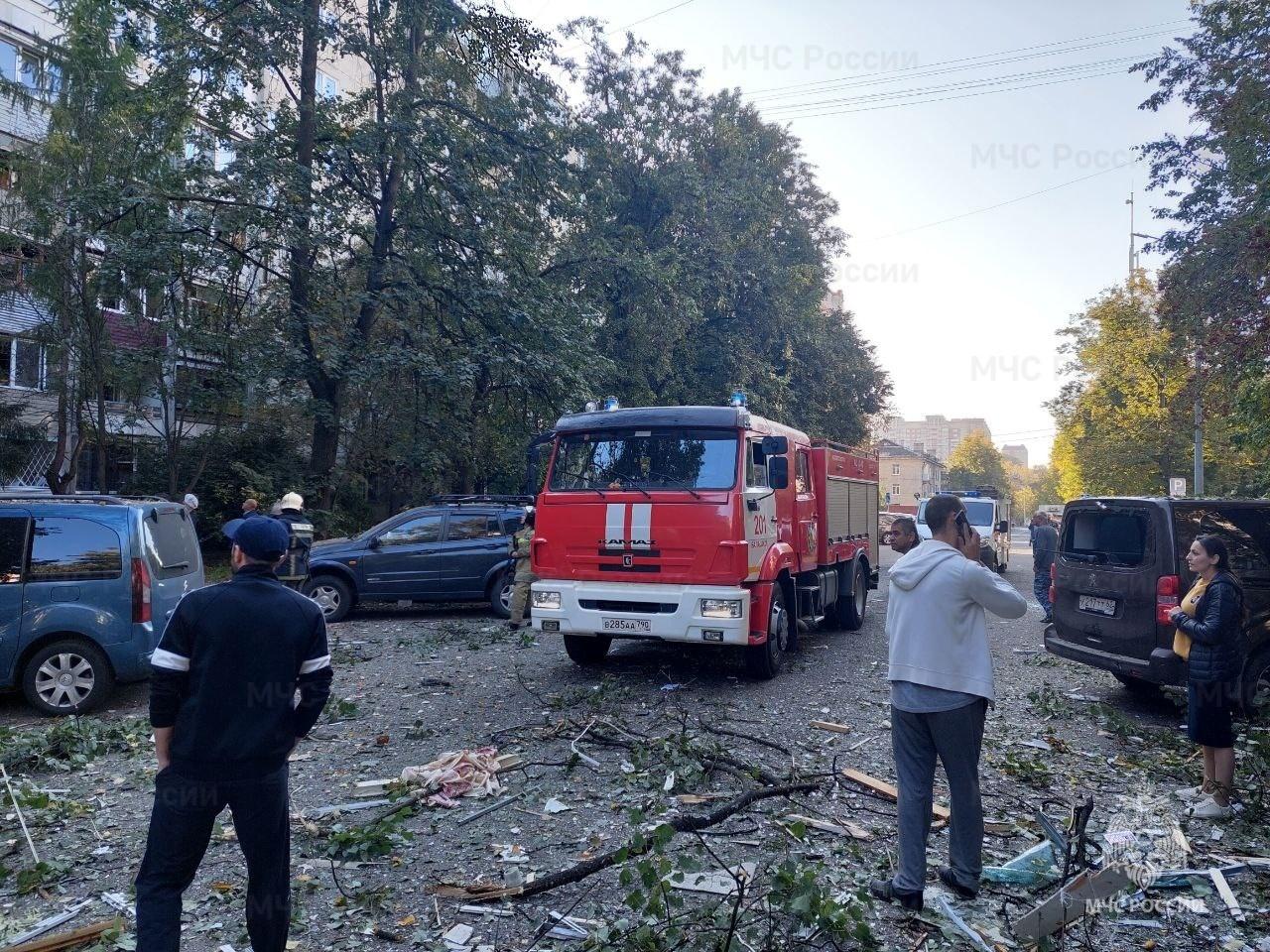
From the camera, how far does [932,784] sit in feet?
13.4

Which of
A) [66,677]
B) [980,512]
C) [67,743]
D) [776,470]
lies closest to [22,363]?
[66,677]

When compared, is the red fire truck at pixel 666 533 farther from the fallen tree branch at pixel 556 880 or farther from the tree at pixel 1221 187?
the tree at pixel 1221 187

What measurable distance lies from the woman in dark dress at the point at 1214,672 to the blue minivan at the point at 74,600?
832 centimetres

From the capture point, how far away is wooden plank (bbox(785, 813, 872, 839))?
195 inches

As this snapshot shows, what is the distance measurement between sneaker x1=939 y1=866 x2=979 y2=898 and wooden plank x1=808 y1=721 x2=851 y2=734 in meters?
2.98

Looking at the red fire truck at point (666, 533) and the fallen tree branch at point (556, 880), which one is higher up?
the red fire truck at point (666, 533)

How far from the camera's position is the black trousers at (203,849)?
3.06 metres

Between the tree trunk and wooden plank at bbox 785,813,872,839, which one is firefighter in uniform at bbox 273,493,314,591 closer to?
the tree trunk

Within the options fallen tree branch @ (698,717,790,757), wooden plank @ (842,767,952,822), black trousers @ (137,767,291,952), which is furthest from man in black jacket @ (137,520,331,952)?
fallen tree branch @ (698,717,790,757)

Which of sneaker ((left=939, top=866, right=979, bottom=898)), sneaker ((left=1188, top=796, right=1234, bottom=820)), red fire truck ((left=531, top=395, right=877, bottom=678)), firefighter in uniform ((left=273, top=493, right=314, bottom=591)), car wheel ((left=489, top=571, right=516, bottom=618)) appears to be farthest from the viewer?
car wheel ((left=489, top=571, right=516, bottom=618))

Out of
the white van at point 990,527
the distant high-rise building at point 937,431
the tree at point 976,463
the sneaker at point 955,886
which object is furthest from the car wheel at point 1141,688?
the distant high-rise building at point 937,431

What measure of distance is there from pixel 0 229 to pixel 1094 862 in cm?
2117

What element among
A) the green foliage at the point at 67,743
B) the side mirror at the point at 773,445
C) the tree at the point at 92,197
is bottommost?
the green foliage at the point at 67,743

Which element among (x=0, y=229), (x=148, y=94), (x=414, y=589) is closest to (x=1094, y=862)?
(x=414, y=589)
